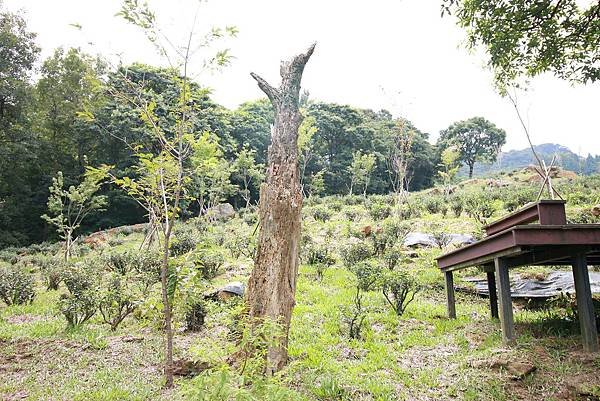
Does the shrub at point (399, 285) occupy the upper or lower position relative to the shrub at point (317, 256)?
lower

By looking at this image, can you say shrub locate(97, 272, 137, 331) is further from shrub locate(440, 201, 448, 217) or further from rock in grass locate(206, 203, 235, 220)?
rock in grass locate(206, 203, 235, 220)

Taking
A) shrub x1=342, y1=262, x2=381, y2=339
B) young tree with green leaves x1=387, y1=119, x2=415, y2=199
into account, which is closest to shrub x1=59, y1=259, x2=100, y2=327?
shrub x1=342, y1=262, x2=381, y2=339

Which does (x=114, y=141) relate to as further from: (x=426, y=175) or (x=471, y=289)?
(x=426, y=175)

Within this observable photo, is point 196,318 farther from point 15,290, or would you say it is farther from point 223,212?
point 223,212

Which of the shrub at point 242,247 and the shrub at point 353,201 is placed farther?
the shrub at point 353,201

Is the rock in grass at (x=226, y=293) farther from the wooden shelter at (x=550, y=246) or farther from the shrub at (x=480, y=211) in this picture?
the shrub at (x=480, y=211)

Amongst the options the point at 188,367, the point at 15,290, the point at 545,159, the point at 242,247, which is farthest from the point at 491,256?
the point at 545,159

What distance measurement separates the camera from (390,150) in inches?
1300

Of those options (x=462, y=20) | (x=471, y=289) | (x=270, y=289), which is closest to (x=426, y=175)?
(x=471, y=289)

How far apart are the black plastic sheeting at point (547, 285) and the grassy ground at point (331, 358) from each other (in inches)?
16.1

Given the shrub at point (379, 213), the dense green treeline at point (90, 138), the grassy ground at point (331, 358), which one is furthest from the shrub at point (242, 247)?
the shrub at point (379, 213)

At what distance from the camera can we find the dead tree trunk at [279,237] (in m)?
4.39

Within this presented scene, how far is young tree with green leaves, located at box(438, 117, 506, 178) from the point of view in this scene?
42.3 metres

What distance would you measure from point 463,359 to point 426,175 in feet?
119
